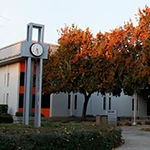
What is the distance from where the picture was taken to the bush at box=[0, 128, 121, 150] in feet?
27.5

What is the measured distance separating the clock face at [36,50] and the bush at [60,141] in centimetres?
469

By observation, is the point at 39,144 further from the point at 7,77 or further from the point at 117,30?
the point at 7,77

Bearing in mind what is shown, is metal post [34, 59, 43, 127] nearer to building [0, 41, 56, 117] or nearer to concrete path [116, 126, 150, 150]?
concrete path [116, 126, 150, 150]

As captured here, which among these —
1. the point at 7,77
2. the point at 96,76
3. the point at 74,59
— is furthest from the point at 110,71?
the point at 7,77

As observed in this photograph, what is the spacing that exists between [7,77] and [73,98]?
28.0ft

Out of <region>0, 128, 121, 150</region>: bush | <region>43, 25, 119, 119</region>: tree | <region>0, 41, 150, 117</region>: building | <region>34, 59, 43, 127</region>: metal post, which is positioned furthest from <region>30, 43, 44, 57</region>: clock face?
<region>0, 41, 150, 117</region>: building

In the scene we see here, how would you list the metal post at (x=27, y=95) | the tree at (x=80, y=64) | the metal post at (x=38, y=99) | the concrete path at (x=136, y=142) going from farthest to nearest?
the tree at (x=80, y=64), the metal post at (x=38, y=99), the metal post at (x=27, y=95), the concrete path at (x=136, y=142)

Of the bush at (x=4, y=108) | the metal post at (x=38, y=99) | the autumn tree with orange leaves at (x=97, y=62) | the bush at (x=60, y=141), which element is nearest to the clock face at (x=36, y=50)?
the metal post at (x=38, y=99)

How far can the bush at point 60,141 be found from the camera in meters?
8.37

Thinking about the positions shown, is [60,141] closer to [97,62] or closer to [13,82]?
[97,62]

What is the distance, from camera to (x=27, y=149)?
27.8ft

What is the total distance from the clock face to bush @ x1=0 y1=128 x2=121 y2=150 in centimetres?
Answer: 469

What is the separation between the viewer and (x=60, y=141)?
9250 millimetres

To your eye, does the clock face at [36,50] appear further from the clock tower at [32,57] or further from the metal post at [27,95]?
the metal post at [27,95]
